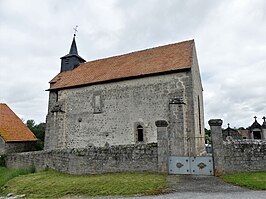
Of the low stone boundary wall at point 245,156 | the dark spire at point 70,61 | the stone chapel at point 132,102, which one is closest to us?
the low stone boundary wall at point 245,156

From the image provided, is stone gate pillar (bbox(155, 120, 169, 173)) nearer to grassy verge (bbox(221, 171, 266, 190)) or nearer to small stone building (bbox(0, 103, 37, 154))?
grassy verge (bbox(221, 171, 266, 190))

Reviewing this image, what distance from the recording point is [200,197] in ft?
23.6

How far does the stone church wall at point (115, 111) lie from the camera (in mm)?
16655

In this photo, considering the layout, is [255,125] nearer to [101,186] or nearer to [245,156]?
[245,156]

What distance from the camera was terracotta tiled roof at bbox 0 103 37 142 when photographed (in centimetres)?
2280

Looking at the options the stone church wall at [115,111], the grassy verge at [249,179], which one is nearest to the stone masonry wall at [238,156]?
the grassy verge at [249,179]

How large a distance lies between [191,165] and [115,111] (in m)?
8.79

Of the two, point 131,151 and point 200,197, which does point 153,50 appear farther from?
point 200,197

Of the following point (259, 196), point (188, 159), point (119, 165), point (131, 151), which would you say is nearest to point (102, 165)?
point (119, 165)

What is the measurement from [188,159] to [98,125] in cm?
956

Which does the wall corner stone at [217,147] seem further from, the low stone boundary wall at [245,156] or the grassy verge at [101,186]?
the grassy verge at [101,186]

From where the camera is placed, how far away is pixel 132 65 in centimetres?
1988

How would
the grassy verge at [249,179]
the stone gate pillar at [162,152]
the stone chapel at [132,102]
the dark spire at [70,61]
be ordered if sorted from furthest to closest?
the dark spire at [70,61] < the stone chapel at [132,102] < the stone gate pillar at [162,152] < the grassy verge at [249,179]

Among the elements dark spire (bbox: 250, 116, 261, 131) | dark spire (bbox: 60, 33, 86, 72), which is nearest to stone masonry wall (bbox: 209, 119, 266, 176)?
dark spire (bbox: 250, 116, 261, 131)
